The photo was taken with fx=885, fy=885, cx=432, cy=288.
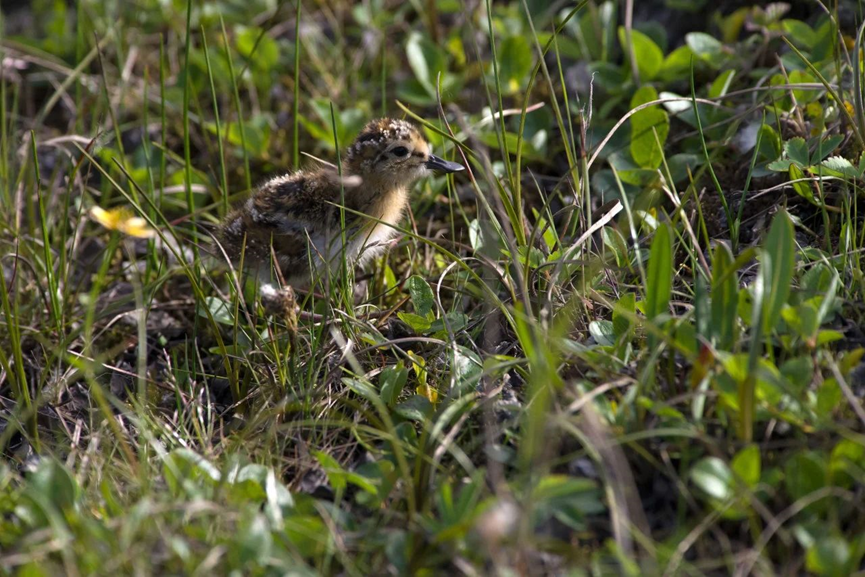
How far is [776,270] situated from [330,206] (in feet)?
5.13

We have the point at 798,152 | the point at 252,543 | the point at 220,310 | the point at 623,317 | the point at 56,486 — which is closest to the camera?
the point at 252,543

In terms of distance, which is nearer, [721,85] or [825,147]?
[825,147]

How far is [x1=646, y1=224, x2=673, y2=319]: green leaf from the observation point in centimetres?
212

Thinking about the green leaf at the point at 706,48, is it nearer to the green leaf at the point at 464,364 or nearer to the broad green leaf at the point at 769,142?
the broad green leaf at the point at 769,142

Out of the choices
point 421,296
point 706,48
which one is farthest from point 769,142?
point 421,296

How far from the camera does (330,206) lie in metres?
3.04

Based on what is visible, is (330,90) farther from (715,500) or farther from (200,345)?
(715,500)

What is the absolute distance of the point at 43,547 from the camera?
5.70 feet

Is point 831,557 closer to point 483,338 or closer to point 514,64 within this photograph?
point 483,338

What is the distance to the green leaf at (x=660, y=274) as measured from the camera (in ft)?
6.94

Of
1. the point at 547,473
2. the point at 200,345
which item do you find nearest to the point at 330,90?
the point at 200,345

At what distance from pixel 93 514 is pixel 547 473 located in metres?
1.03

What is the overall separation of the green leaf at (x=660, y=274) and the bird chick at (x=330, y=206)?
107 cm

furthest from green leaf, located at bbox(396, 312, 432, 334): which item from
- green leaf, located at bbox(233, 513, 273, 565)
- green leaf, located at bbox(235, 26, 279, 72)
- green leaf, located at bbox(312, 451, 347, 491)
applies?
green leaf, located at bbox(235, 26, 279, 72)
